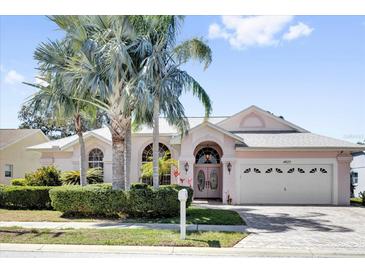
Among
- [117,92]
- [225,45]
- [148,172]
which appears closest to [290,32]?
[225,45]

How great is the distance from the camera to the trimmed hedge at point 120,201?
40.9 ft

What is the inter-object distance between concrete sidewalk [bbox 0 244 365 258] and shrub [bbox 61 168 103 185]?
1159 centimetres

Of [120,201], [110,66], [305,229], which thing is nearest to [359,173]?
[305,229]

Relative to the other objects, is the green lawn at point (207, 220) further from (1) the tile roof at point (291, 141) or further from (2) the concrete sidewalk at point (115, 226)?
(1) the tile roof at point (291, 141)

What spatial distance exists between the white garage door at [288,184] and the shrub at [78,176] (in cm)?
865

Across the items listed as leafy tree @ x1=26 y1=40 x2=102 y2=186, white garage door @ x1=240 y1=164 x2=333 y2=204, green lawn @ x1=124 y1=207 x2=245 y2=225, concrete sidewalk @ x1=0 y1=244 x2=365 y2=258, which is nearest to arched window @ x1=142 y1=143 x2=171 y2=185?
white garage door @ x1=240 y1=164 x2=333 y2=204

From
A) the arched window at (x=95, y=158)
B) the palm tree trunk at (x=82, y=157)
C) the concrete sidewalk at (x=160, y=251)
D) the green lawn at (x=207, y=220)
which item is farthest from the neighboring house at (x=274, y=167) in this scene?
the concrete sidewalk at (x=160, y=251)

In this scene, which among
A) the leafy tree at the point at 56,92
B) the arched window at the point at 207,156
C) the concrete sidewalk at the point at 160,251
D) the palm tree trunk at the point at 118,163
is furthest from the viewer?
the arched window at the point at 207,156

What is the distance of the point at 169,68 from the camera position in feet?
43.6

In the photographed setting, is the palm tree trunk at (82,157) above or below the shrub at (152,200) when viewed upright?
above

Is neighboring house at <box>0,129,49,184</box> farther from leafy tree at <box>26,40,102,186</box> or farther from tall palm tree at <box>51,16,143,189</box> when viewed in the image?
tall palm tree at <box>51,16,143,189</box>

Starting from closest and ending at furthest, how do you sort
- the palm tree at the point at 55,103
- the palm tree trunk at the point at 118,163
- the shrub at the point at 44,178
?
1. the palm tree trunk at the point at 118,163
2. the palm tree at the point at 55,103
3. the shrub at the point at 44,178

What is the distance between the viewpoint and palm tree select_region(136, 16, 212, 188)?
501 inches
